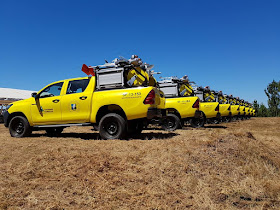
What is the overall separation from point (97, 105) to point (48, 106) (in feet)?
6.06

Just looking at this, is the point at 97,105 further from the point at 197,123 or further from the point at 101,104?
the point at 197,123

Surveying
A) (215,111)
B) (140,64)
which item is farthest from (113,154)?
(215,111)

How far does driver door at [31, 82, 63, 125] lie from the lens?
683 cm

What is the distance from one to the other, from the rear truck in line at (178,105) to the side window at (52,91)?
15.6ft

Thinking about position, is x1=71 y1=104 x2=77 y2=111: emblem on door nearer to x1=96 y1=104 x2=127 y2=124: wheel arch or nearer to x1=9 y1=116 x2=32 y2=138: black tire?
x1=96 y1=104 x2=127 y2=124: wheel arch

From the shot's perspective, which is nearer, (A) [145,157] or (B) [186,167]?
(B) [186,167]

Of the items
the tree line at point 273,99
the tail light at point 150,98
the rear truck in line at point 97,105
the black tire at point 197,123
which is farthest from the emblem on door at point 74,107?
the tree line at point 273,99

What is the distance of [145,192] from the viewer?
3.00 metres

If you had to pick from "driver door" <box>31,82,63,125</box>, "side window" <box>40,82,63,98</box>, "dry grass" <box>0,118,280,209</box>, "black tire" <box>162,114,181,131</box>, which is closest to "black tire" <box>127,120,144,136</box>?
"dry grass" <box>0,118,280,209</box>

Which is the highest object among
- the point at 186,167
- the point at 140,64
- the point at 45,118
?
the point at 140,64

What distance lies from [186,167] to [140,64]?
4044mm

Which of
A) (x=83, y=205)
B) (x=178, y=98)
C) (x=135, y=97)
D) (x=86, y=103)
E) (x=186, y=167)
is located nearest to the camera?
(x=83, y=205)

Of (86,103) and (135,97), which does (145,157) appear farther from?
(86,103)

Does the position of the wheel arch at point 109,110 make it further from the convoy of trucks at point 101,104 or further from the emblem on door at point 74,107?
the emblem on door at point 74,107
